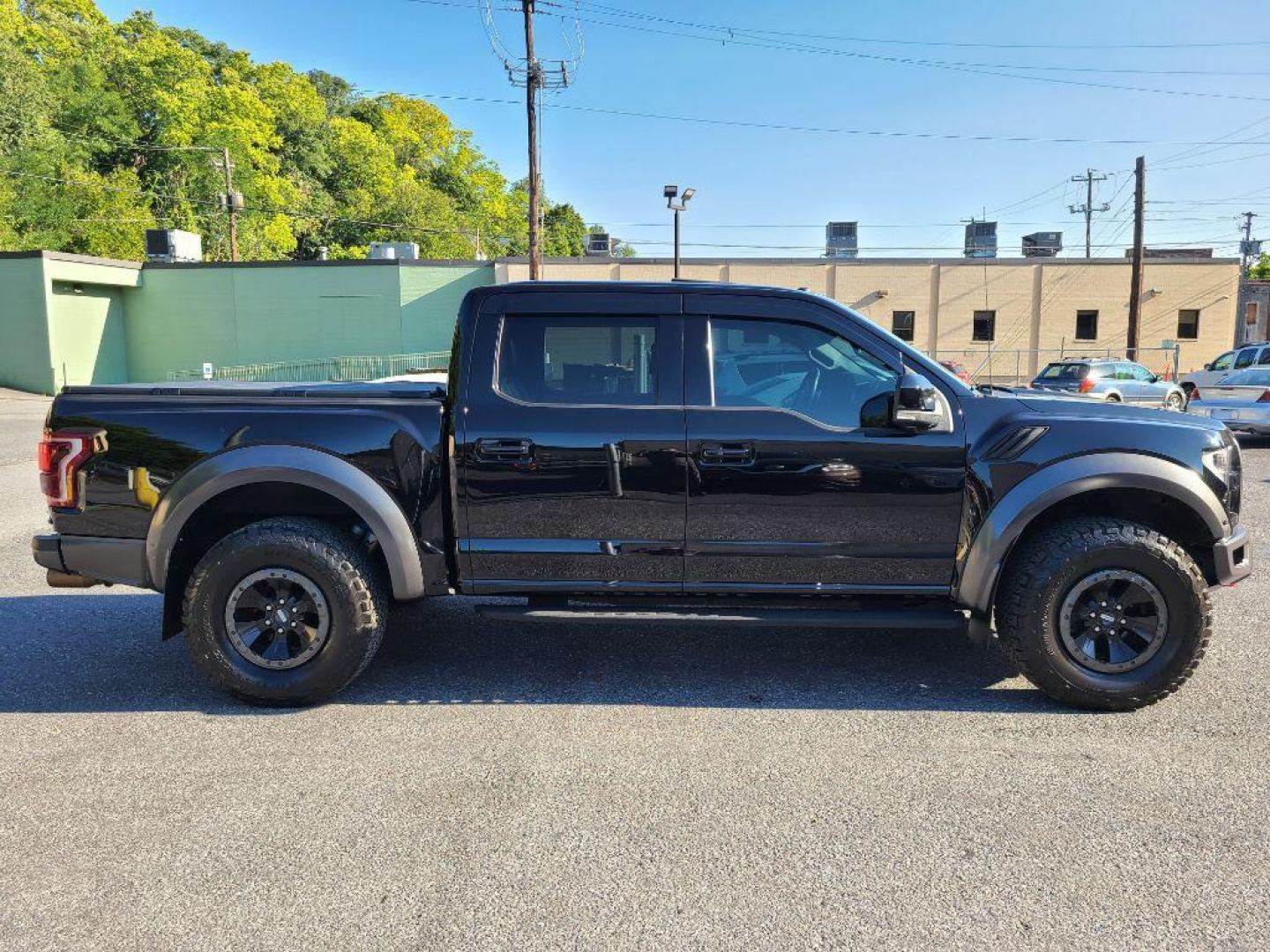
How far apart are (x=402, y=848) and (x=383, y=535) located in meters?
1.51

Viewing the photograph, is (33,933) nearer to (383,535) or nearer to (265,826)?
(265,826)

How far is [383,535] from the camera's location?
3.95 meters

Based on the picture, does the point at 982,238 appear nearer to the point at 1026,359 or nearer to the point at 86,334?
the point at 1026,359

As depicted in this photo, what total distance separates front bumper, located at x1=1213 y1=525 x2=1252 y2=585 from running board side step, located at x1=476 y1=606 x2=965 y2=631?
1189 millimetres

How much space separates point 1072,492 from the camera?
3.84 meters

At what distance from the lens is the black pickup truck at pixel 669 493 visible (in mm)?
3883

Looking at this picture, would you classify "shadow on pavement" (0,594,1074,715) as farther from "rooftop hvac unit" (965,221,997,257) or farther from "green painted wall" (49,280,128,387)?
"rooftop hvac unit" (965,221,997,257)

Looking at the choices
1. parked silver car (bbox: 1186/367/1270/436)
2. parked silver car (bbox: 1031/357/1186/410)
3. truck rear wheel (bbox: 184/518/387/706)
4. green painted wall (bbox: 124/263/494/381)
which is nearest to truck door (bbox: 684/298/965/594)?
truck rear wheel (bbox: 184/518/387/706)

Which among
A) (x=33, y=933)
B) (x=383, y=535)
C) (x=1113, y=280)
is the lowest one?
(x=33, y=933)

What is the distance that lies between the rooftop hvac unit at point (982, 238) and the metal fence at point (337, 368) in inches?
1039

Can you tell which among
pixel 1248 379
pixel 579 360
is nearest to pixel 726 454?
pixel 579 360

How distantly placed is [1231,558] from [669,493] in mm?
2594

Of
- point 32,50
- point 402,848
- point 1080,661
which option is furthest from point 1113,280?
point 32,50

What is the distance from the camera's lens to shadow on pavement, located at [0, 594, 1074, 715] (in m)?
4.12
